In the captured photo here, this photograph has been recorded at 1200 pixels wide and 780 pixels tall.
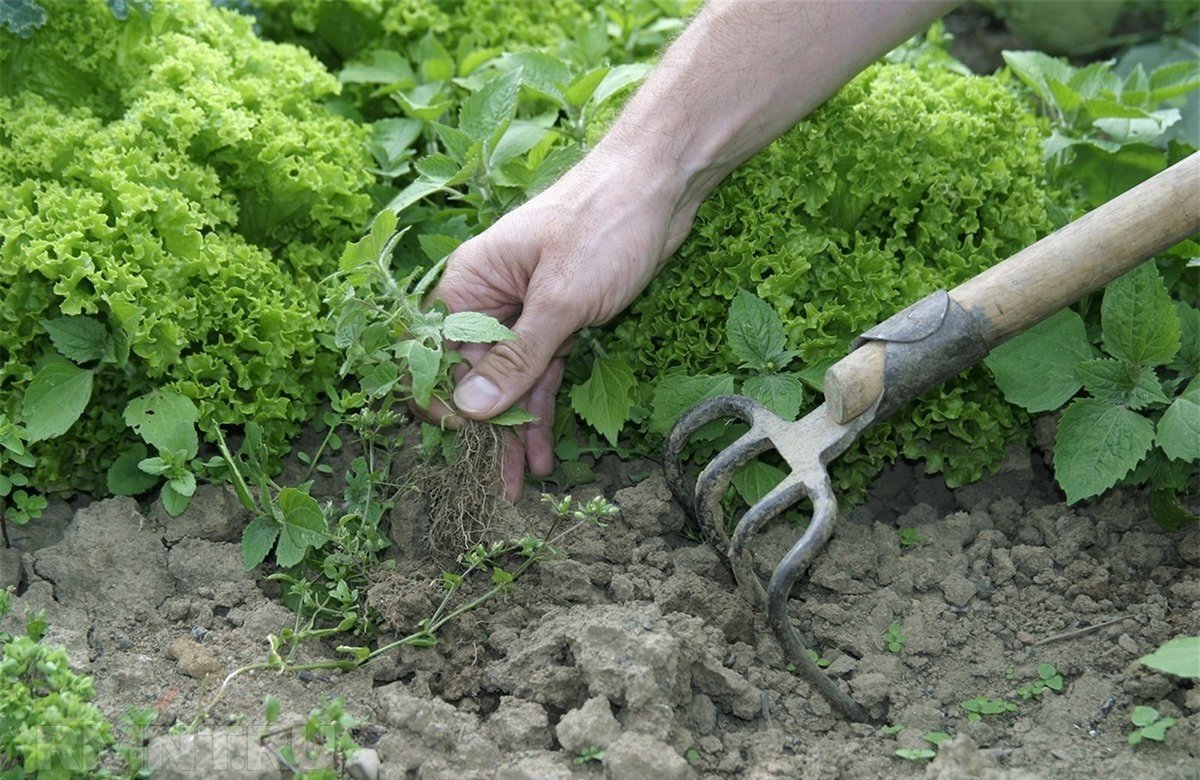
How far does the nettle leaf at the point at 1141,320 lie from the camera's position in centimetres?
261

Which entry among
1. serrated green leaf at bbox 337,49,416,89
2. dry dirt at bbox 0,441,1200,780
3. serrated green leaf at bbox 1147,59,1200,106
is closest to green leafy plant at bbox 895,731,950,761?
dry dirt at bbox 0,441,1200,780

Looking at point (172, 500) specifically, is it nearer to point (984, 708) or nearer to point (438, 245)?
point (438, 245)

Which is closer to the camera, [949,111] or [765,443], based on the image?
[765,443]

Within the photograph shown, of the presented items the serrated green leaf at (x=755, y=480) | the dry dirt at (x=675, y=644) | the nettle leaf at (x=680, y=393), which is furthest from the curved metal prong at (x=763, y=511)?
the nettle leaf at (x=680, y=393)

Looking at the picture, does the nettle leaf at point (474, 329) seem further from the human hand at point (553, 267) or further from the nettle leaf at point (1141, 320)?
the nettle leaf at point (1141, 320)

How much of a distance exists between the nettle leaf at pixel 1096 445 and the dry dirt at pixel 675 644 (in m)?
0.23

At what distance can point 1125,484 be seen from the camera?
2840 mm

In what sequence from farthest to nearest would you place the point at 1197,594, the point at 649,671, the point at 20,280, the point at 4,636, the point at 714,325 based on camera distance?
the point at 714,325
the point at 20,280
the point at 1197,594
the point at 4,636
the point at 649,671

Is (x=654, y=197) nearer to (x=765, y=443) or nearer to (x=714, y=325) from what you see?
(x=714, y=325)

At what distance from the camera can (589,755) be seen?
2.12 metres

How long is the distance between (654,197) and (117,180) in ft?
4.02

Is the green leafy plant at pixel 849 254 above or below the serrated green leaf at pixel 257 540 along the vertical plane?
below

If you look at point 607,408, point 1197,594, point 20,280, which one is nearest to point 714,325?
point 607,408

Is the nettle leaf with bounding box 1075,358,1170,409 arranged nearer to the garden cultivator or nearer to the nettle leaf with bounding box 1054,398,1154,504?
the nettle leaf with bounding box 1054,398,1154,504
